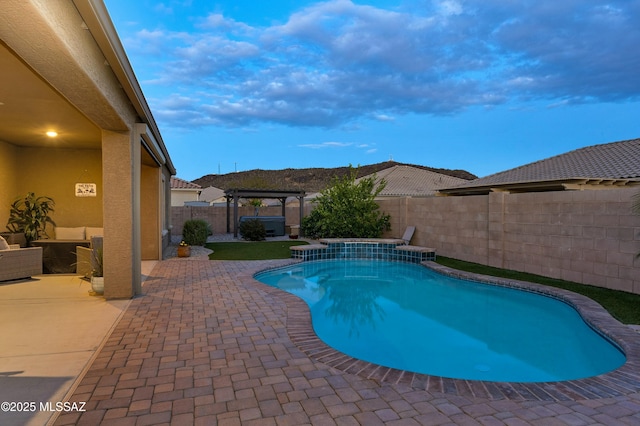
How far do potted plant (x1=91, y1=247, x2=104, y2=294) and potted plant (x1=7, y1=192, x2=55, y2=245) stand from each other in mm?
3598

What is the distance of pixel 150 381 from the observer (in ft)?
11.1

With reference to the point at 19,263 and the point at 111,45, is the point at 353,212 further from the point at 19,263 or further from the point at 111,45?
the point at 111,45

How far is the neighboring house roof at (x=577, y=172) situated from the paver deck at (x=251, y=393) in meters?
10.4

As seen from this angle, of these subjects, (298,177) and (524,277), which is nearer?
(524,277)

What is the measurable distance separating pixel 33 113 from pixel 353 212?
459 inches

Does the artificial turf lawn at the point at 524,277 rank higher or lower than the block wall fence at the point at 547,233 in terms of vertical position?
lower

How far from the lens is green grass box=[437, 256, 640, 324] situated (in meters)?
5.82

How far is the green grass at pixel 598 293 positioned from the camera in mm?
5816

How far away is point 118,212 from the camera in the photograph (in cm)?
640

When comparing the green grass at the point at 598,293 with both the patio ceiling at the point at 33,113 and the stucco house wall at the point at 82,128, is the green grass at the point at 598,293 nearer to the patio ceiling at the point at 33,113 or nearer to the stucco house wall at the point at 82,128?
the stucco house wall at the point at 82,128

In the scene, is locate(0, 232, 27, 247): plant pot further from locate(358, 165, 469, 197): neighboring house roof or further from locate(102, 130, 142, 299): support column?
locate(358, 165, 469, 197): neighboring house roof

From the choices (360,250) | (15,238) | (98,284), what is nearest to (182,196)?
(360,250)

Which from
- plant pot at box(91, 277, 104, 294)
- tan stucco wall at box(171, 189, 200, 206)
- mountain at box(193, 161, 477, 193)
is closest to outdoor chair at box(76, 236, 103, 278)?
plant pot at box(91, 277, 104, 294)

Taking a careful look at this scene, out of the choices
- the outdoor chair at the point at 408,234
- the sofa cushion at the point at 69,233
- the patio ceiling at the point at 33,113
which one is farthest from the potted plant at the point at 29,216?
the outdoor chair at the point at 408,234
